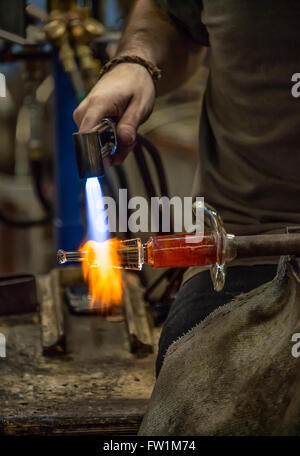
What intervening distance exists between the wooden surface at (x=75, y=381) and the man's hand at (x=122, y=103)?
360mm

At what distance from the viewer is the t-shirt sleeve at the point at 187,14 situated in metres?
1.02

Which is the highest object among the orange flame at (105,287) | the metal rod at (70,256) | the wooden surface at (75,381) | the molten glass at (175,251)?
the molten glass at (175,251)

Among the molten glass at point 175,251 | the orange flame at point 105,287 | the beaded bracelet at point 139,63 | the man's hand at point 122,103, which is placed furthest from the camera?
the orange flame at point 105,287

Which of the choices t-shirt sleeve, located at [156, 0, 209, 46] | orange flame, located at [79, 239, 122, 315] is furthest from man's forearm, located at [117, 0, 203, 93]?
orange flame, located at [79, 239, 122, 315]

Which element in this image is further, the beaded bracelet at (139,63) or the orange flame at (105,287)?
the orange flame at (105,287)

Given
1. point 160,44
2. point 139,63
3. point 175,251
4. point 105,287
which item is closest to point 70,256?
point 175,251

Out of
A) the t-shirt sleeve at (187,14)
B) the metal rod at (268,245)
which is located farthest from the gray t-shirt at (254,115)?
the metal rod at (268,245)

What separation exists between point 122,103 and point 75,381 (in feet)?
1.52

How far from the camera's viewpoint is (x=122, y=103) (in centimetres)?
87

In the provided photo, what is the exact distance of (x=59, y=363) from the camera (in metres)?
1.13

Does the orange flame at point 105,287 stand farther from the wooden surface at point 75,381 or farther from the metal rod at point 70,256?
the metal rod at point 70,256

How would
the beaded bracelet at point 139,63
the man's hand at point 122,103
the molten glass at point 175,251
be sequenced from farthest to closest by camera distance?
the beaded bracelet at point 139,63 < the man's hand at point 122,103 < the molten glass at point 175,251

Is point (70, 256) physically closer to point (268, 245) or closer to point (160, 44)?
point (268, 245)

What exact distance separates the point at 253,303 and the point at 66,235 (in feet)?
6.30
